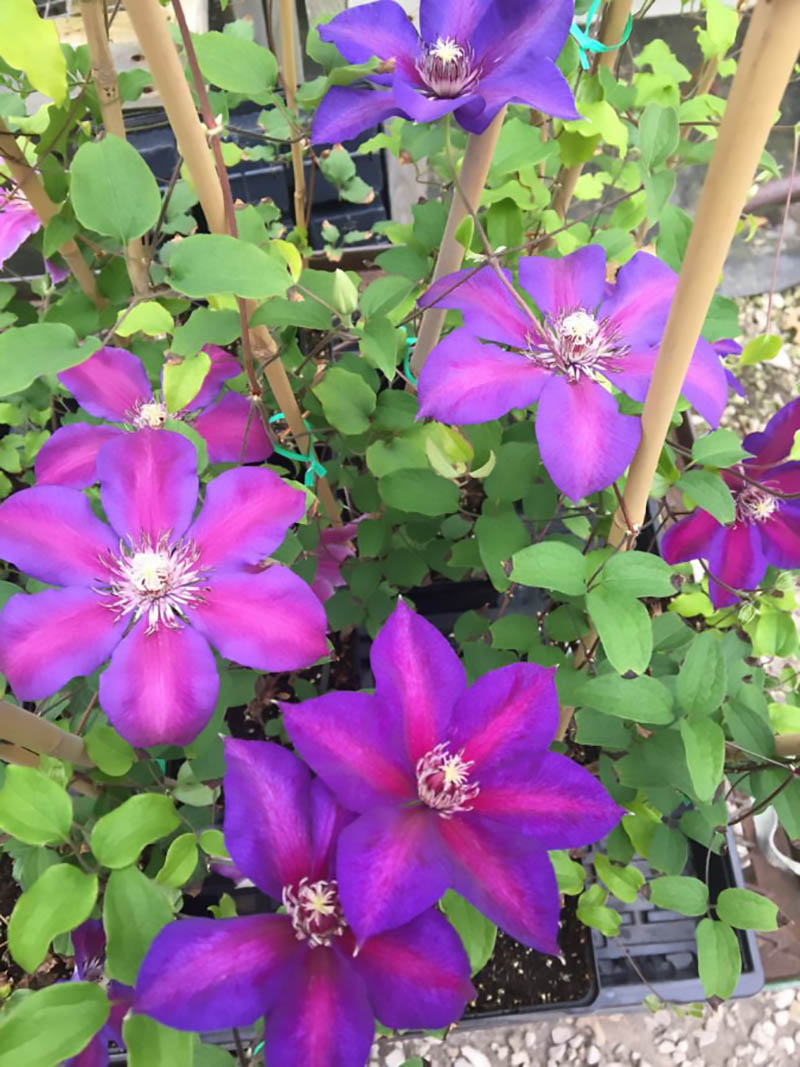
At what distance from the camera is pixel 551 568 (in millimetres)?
503

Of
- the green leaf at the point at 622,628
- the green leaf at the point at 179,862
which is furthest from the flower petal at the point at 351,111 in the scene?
the green leaf at the point at 179,862

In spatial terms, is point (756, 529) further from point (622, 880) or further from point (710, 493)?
point (622, 880)

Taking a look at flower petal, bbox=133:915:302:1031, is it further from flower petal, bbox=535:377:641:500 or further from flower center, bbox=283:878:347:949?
flower petal, bbox=535:377:641:500

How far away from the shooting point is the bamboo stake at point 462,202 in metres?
0.53

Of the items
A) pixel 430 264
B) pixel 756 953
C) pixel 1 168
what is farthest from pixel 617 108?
pixel 756 953

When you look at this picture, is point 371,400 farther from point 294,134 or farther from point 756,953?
point 756,953

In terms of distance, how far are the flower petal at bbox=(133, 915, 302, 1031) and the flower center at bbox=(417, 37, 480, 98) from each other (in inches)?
19.9

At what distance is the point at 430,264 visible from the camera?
2.32 ft

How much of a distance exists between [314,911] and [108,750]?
0.18 metres

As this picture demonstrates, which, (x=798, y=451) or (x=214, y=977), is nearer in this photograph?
(x=214, y=977)

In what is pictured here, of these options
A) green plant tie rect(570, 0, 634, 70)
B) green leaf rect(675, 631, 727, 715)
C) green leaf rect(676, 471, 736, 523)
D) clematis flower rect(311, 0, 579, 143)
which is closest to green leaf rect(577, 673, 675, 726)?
green leaf rect(675, 631, 727, 715)

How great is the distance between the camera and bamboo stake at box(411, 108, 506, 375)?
530 mm

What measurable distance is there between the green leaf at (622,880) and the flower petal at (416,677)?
1.12 ft

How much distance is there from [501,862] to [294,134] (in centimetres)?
65
